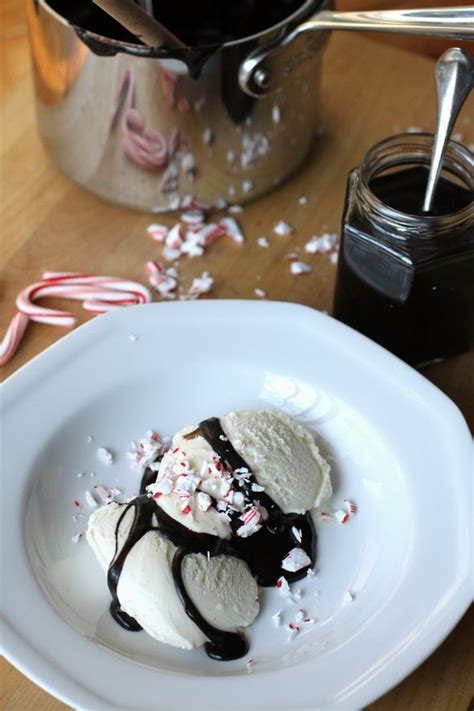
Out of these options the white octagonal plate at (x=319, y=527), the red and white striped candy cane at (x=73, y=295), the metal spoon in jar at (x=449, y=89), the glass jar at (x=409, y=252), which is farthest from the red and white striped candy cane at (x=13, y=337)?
the metal spoon in jar at (x=449, y=89)

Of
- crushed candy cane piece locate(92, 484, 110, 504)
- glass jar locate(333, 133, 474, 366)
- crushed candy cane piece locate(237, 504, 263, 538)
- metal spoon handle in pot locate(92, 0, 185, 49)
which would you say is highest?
metal spoon handle in pot locate(92, 0, 185, 49)

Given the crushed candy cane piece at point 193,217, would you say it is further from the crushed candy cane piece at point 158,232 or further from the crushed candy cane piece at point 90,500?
the crushed candy cane piece at point 90,500

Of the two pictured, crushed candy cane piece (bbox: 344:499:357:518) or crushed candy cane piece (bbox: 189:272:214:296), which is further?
crushed candy cane piece (bbox: 189:272:214:296)

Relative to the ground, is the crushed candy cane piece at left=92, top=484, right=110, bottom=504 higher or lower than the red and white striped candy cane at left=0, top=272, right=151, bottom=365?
lower

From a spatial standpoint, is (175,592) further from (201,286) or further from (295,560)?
(201,286)

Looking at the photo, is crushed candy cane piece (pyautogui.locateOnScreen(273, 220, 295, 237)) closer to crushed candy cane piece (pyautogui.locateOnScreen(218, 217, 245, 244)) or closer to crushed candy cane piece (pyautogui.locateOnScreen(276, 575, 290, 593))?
crushed candy cane piece (pyautogui.locateOnScreen(218, 217, 245, 244))

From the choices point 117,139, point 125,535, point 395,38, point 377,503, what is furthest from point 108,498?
point 395,38

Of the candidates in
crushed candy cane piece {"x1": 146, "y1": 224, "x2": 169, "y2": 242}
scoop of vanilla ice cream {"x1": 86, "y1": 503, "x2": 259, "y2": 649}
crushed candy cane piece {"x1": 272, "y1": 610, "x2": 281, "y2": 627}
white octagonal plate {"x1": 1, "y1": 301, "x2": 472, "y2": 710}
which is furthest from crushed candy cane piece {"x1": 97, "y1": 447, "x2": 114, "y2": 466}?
crushed candy cane piece {"x1": 146, "y1": 224, "x2": 169, "y2": 242}
